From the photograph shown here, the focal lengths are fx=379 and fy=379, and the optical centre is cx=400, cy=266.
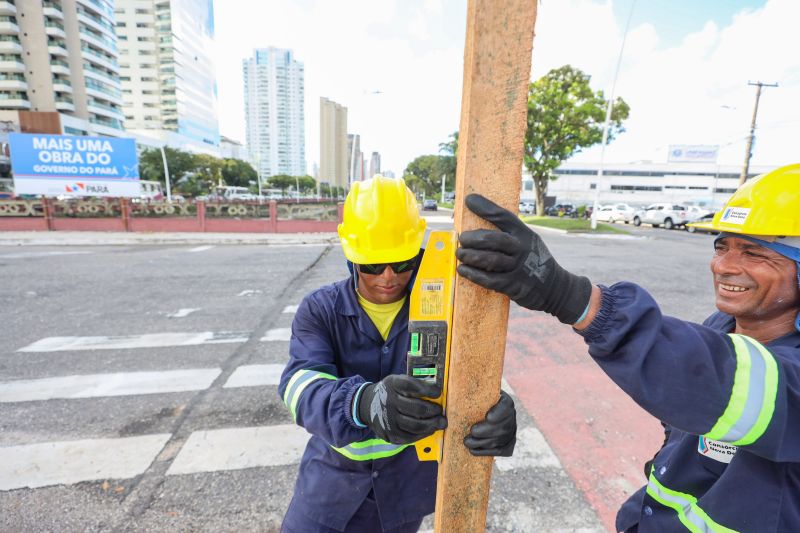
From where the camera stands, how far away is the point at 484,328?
3.10 feet

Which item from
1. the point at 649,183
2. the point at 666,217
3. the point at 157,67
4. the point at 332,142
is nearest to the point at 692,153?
the point at 649,183

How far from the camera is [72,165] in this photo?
53.3 ft

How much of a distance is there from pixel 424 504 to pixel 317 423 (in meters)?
0.70

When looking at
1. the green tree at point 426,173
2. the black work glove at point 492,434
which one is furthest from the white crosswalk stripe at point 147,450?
the green tree at point 426,173

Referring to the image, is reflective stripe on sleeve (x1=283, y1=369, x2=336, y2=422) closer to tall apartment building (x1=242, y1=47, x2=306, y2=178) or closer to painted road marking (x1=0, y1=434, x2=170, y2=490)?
painted road marking (x1=0, y1=434, x2=170, y2=490)

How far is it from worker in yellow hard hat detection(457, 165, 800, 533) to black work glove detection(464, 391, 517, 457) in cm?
31

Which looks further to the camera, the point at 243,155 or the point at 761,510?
the point at 243,155

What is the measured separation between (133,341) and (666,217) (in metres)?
27.2

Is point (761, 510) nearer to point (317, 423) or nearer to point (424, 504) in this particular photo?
point (424, 504)

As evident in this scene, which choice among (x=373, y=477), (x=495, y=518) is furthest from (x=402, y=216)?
(x=495, y=518)

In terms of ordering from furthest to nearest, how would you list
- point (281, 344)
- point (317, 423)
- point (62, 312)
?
point (62, 312)
point (281, 344)
point (317, 423)

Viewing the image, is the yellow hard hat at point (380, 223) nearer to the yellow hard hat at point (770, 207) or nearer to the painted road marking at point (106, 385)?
the yellow hard hat at point (770, 207)

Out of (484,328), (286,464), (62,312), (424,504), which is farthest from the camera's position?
(62,312)

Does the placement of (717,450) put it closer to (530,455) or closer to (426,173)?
(530,455)
